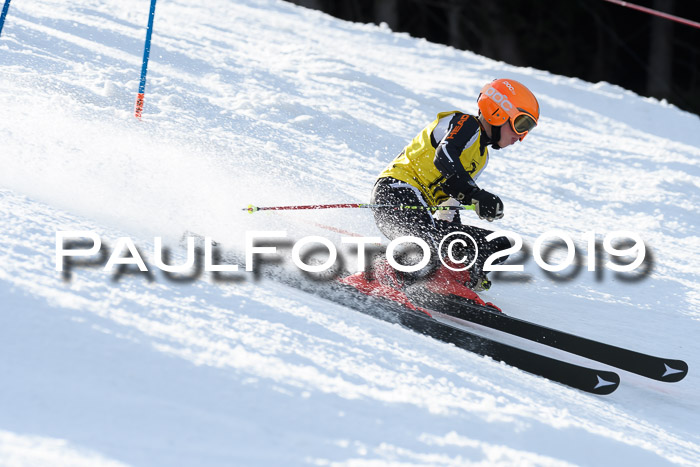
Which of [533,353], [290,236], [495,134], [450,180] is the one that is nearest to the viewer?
[533,353]

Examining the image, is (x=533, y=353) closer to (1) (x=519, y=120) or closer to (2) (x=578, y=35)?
(1) (x=519, y=120)

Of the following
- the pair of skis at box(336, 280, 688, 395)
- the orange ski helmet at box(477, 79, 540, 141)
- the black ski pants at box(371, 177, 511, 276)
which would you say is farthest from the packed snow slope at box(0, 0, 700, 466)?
the orange ski helmet at box(477, 79, 540, 141)

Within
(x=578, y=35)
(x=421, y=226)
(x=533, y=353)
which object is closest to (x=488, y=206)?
(x=421, y=226)

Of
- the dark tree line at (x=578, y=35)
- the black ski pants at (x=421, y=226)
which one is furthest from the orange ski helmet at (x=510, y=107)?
the dark tree line at (x=578, y=35)

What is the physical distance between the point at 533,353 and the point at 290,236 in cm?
159

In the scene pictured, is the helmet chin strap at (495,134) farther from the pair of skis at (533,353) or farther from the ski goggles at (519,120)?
the pair of skis at (533,353)

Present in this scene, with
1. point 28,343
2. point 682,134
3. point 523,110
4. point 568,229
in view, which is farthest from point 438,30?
point 28,343

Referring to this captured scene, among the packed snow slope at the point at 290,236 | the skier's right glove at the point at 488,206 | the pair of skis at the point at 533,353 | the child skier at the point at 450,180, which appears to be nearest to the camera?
the packed snow slope at the point at 290,236

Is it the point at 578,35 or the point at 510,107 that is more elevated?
the point at 578,35

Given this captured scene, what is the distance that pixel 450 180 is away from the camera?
4.07 metres

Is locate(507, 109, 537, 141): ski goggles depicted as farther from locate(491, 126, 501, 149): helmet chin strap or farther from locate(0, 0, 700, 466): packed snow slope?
locate(0, 0, 700, 466): packed snow slope

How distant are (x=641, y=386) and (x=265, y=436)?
87.5 inches

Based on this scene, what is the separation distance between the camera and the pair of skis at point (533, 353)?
3.50 meters

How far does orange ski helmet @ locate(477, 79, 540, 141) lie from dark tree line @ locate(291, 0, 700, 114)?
15.2m
